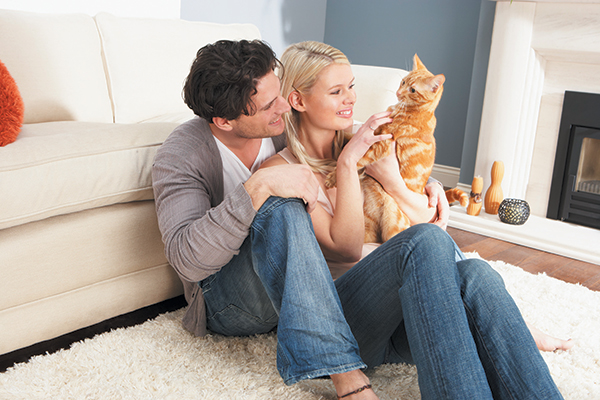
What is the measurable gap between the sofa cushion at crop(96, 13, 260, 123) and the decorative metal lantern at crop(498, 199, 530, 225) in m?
1.74

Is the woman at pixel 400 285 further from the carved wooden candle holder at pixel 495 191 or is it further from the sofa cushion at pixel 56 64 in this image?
the carved wooden candle holder at pixel 495 191

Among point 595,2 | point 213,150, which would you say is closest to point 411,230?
point 213,150

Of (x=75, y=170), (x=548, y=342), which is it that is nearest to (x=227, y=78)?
(x=75, y=170)

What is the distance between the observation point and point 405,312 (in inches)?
38.8

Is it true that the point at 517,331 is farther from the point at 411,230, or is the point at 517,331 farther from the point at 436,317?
the point at 411,230

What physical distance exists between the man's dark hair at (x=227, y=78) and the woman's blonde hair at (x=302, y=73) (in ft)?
0.50

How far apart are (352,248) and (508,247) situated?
1593 mm

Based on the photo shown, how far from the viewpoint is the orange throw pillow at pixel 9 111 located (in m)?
1.33

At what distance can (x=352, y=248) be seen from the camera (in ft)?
4.23

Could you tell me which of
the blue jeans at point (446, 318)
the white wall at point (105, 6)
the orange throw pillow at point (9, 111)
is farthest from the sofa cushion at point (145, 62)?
the blue jeans at point (446, 318)

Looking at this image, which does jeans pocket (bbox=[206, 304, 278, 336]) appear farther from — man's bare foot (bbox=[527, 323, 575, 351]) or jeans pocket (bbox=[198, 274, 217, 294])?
man's bare foot (bbox=[527, 323, 575, 351])

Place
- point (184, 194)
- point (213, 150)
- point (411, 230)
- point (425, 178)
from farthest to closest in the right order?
point (425, 178) < point (213, 150) < point (184, 194) < point (411, 230)

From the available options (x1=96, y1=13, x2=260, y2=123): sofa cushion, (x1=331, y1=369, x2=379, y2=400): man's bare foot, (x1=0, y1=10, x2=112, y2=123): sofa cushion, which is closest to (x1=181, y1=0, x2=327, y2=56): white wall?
(x1=96, y1=13, x2=260, y2=123): sofa cushion

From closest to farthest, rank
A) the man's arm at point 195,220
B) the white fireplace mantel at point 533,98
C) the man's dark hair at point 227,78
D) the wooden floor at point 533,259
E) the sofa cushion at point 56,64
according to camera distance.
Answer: the man's arm at point 195,220 → the man's dark hair at point 227,78 → the sofa cushion at point 56,64 → the wooden floor at point 533,259 → the white fireplace mantel at point 533,98
